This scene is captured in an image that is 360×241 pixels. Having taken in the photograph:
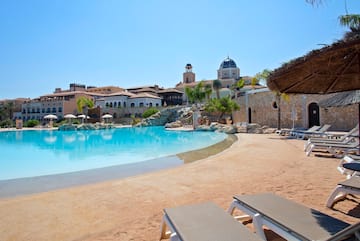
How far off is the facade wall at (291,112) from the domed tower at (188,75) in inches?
1392

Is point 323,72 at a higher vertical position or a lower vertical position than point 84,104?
lower

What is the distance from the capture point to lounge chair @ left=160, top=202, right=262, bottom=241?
1.75 metres

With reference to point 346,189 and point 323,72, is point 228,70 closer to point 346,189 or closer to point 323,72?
point 323,72

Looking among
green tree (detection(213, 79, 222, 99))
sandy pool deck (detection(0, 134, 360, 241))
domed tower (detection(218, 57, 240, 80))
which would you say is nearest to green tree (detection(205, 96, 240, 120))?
green tree (detection(213, 79, 222, 99))

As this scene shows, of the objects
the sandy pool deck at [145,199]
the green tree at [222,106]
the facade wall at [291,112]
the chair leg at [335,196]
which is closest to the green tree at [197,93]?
the green tree at [222,106]

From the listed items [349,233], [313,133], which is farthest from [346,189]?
[313,133]

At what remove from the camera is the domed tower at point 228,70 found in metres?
55.9

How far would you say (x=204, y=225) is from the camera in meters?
1.95

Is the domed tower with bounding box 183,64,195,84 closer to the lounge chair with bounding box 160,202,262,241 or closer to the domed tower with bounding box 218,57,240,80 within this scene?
the domed tower with bounding box 218,57,240,80

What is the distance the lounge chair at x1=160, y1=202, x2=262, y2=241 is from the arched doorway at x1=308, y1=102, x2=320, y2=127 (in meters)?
19.6

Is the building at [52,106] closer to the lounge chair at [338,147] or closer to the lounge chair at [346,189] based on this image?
the lounge chair at [338,147]

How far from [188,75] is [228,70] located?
10483 millimetres

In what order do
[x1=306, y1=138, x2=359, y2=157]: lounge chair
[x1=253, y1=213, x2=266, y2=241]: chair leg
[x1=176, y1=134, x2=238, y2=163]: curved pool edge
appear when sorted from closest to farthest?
[x1=253, y1=213, x2=266, y2=241]: chair leg → [x1=306, y1=138, x2=359, y2=157]: lounge chair → [x1=176, y1=134, x2=238, y2=163]: curved pool edge

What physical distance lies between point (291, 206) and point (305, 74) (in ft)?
5.12
